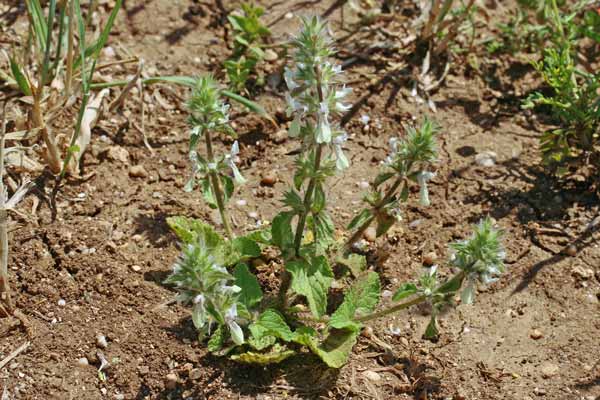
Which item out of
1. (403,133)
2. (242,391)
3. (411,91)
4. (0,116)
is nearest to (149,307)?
(242,391)

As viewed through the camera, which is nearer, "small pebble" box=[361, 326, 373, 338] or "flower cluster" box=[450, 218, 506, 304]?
"flower cluster" box=[450, 218, 506, 304]

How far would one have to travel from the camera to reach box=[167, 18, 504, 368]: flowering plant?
2.83 metres

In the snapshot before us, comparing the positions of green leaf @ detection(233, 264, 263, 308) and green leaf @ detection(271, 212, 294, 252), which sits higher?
green leaf @ detection(271, 212, 294, 252)

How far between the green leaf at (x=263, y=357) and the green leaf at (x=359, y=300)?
0.80 feet

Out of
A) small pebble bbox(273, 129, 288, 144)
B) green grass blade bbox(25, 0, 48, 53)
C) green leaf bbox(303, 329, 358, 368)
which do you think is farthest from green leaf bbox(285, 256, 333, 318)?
green grass blade bbox(25, 0, 48, 53)

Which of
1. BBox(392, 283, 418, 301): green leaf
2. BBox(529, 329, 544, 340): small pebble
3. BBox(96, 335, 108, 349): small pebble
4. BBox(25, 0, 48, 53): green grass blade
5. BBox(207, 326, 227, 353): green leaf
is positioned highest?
BBox(25, 0, 48, 53): green grass blade

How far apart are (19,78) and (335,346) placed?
1.99 meters

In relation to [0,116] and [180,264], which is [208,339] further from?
[0,116]

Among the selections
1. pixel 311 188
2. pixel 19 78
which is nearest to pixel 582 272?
pixel 311 188

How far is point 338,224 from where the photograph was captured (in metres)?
3.92

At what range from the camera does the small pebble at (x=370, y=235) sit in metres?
3.88

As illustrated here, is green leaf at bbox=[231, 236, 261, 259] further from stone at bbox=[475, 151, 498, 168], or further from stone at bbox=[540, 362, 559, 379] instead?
stone at bbox=[475, 151, 498, 168]

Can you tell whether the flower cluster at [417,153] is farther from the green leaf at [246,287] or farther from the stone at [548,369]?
the stone at [548,369]

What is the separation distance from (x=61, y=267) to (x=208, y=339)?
77 centimetres
